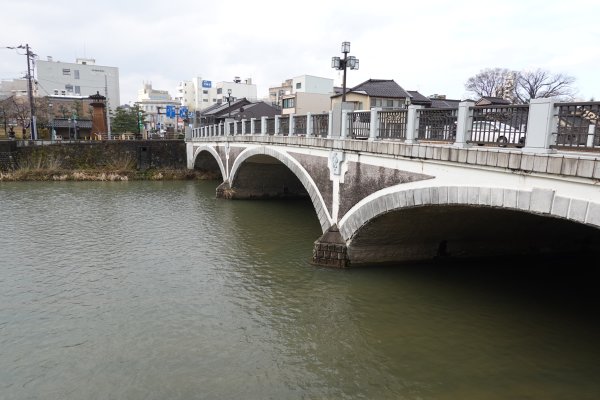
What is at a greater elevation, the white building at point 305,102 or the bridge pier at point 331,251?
the white building at point 305,102

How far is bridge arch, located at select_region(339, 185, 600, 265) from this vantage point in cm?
877

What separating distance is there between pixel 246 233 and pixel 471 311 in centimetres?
1028

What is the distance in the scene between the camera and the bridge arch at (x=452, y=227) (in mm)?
8773

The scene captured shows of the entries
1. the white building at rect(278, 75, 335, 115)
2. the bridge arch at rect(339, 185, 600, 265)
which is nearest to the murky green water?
the bridge arch at rect(339, 185, 600, 265)

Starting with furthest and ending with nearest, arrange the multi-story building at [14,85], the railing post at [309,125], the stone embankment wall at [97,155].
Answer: the multi-story building at [14,85] → the stone embankment wall at [97,155] → the railing post at [309,125]

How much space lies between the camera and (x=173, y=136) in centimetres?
5097

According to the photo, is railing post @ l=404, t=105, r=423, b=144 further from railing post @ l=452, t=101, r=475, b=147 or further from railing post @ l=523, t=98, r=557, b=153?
railing post @ l=523, t=98, r=557, b=153

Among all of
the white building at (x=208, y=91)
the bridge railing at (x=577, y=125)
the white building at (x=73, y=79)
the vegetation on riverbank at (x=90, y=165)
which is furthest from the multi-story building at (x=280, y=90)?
the bridge railing at (x=577, y=125)

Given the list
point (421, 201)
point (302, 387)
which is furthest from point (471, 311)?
point (302, 387)

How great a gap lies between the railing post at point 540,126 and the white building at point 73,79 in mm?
77623

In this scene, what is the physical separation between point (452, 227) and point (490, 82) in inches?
1871

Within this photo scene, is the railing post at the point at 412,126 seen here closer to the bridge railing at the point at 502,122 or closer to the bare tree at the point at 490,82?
the bridge railing at the point at 502,122

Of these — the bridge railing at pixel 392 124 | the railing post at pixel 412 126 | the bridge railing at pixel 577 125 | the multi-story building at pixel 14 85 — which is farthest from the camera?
the multi-story building at pixel 14 85

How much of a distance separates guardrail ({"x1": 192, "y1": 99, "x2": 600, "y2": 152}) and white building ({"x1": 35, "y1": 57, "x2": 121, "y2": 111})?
236 feet
